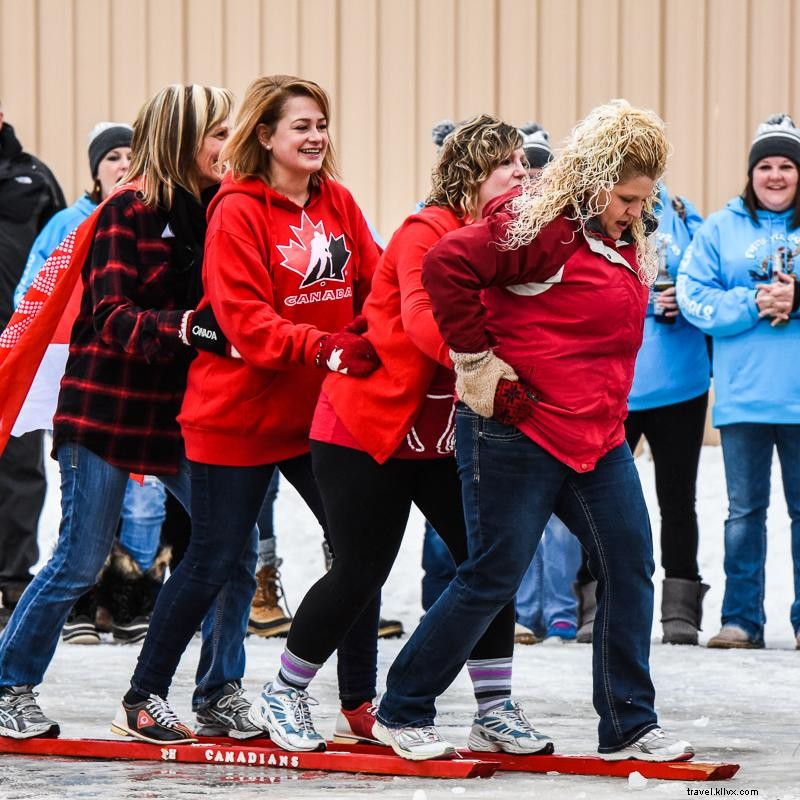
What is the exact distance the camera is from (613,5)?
1173 cm

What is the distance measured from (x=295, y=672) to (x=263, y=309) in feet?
3.27

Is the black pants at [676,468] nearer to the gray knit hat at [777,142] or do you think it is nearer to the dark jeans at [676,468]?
the dark jeans at [676,468]

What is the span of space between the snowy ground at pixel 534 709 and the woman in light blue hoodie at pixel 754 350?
1.22 feet

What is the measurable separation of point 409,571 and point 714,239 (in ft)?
9.65

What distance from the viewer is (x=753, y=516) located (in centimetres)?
744

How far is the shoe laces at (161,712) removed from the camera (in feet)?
16.2

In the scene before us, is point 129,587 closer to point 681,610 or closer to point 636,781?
point 681,610

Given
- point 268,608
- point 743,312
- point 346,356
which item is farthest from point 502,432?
point 268,608

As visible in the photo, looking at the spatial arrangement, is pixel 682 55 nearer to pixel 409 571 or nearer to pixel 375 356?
pixel 409 571

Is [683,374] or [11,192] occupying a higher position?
[11,192]

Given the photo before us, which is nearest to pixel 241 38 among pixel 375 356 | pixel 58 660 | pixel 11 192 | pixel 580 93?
pixel 580 93

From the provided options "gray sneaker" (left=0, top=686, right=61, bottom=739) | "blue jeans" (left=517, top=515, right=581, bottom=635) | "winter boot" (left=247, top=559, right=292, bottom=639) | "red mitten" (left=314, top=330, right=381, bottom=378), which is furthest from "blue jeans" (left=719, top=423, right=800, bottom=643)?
"gray sneaker" (left=0, top=686, right=61, bottom=739)

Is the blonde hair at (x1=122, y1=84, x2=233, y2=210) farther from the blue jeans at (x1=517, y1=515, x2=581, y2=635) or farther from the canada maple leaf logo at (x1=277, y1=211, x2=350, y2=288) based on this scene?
the blue jeans at (x1=517, y1=515, x2=581, y2=635)

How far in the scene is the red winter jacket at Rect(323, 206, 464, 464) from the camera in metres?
4.65
